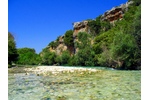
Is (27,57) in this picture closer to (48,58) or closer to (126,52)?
(48,58)

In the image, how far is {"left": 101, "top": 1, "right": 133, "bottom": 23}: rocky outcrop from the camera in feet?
44.3

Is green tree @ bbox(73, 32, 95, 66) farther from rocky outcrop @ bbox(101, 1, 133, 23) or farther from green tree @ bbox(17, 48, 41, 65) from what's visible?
green tree @ bbox(17, 48, 41, 65)

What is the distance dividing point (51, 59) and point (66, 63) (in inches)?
53.5

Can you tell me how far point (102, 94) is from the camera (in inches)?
83.3

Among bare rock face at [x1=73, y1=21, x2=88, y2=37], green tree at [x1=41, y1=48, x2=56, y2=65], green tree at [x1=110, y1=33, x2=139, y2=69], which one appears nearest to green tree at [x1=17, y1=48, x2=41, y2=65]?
green tree at [x1=41, y1=48, x2=56, y2=65]

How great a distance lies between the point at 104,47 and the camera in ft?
35.1

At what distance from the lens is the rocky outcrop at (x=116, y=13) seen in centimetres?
1351

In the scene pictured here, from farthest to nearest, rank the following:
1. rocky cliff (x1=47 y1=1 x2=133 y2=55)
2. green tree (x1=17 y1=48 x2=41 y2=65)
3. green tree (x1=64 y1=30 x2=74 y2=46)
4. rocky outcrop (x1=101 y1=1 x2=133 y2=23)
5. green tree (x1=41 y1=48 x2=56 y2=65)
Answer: green tree (x1=64 y1=30 x2=74 y2=46)
green tree (x1=41 y1=48 x2=56 y2=65)
green tree (x1=17 y1=48 x2=41 y2=65)
rocky cliff (x1=47 y1=1 x2=133 y2=55)
rocky outcrop (x1=101 y1=1 x2=133 y2=23)

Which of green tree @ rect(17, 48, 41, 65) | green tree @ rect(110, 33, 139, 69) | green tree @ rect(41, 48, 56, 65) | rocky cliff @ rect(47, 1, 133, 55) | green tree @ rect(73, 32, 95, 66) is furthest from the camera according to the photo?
green tree @ rect(41, 48, 56, 65)

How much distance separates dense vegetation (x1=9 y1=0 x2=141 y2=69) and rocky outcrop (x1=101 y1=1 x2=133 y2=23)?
1.25 ft

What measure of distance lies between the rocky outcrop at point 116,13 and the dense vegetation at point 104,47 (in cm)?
38

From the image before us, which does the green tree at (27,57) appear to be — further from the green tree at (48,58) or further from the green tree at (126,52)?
the green tree at (126,52)
